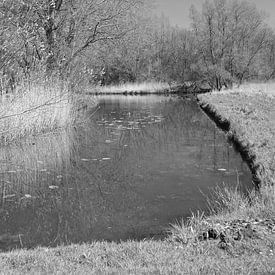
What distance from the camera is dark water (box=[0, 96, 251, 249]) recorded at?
591 cm

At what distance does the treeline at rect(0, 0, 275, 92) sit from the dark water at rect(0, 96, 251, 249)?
7.66 ft

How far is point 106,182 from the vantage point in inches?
329

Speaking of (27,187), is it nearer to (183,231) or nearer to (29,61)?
(183,231)

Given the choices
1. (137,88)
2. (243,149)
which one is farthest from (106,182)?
(137,88)

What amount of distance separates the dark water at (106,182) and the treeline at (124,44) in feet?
7.66

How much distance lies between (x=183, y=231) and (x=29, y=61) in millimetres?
11889

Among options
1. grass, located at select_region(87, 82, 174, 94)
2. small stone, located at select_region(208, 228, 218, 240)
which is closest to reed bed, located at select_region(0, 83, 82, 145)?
small stone, located at select_region(208, 228, 218, 240)

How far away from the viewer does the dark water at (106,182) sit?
591 cm

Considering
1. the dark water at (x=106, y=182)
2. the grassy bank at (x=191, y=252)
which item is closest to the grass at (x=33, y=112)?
the dark water at (x=106, y=182)

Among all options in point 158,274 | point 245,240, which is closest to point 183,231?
point 245,240

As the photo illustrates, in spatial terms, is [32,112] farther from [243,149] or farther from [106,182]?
[243,149]

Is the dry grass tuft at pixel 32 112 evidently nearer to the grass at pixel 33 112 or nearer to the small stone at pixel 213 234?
the grass at pixel 33 112

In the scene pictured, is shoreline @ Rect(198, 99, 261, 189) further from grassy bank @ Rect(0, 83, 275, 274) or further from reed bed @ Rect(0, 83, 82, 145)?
reed bed @ Rect(0, 83, 82, 145)

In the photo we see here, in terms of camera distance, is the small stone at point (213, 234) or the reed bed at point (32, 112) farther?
the reed bed at point (32, 112)
